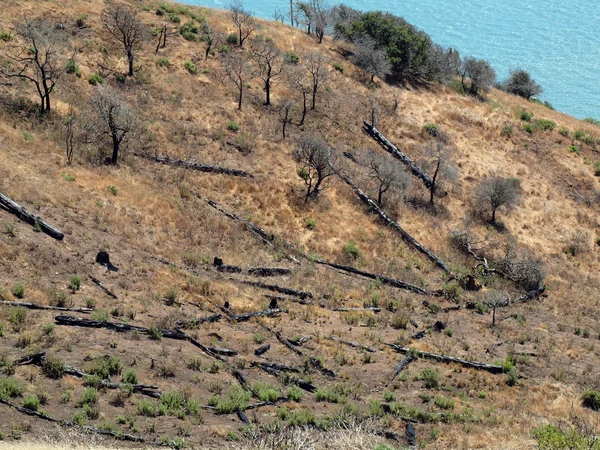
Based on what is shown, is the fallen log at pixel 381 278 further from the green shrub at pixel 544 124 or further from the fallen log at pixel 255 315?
the green shrub at pixel 544 124

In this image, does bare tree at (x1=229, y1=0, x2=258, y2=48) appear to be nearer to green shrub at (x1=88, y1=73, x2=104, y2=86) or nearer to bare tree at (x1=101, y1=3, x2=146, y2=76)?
bare tree at (x1=101, y1=3, x2=146, y2=76)

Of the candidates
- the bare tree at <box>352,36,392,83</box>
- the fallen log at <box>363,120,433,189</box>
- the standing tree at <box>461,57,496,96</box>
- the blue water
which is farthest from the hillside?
the blue water

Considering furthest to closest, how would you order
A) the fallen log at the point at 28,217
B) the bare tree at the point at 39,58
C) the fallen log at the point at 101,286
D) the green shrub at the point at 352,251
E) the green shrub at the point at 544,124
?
1. the green shrub at the point at 544,124
2. the bare tree at the point at 39,58
3. the green shrub at the point at 352,251
4. the fallen log at the point at 28,217
5. the fallen log at the point at 101,286

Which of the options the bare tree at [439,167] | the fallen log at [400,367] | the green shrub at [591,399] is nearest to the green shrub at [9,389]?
the fallen log at [400,367]

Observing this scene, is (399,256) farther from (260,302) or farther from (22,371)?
(22,371)

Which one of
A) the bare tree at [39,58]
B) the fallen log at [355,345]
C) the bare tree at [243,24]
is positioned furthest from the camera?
the bare tree at [243,24]

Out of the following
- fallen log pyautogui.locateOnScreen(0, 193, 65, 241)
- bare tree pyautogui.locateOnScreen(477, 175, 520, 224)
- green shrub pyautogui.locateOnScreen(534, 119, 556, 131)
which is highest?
green shrub pyautogui.locateOnScreen(534, 119, 556, 131)

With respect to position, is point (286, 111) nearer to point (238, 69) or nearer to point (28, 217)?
point (238, 69)
